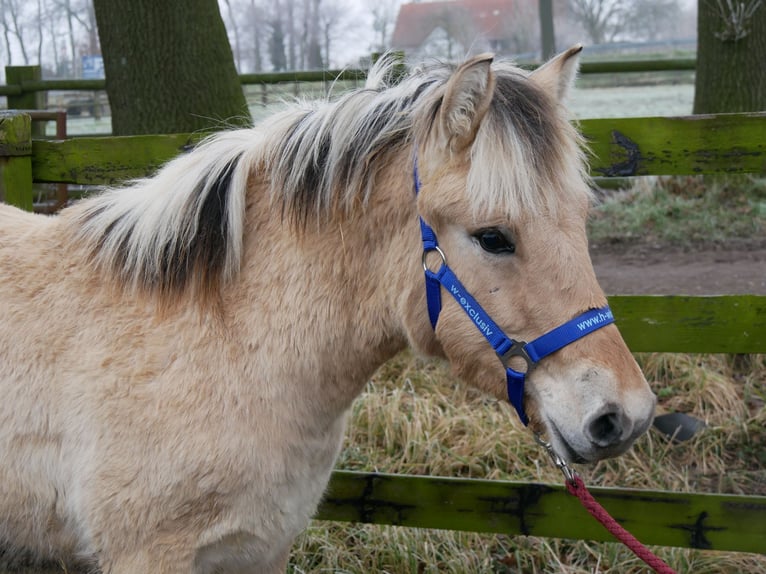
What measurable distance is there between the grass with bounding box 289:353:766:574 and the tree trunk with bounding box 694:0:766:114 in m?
3.88

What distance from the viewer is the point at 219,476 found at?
2215 mm

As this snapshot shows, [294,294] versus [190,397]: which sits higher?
[294,294]

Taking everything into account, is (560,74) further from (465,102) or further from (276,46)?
(276,46)

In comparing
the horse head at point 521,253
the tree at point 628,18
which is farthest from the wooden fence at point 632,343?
the tree at point 628,18

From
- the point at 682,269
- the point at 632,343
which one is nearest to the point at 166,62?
the point at 632,343

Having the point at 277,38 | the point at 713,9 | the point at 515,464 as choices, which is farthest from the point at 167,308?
the point at 277,38

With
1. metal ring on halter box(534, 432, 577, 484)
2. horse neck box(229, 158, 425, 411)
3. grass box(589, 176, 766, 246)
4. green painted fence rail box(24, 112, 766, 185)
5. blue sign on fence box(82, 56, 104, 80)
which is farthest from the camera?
blue sign on fence box(82, 56, 104, 80)

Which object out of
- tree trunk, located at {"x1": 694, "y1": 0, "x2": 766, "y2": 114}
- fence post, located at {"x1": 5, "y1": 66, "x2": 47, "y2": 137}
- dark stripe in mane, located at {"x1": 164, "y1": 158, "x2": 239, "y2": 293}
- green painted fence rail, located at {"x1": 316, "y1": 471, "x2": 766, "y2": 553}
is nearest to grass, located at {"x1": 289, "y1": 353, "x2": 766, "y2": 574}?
green painted fence rail, located at {"x1": 316, "y1": 471, "x2": 766, "y2": 553}

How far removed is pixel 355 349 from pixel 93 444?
0.83 m

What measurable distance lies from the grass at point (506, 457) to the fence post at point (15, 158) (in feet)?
6.80

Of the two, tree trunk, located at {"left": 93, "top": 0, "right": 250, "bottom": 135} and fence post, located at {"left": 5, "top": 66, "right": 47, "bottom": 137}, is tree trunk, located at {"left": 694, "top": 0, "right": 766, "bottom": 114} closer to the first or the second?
tree trunk, located at {"left": 93, "top": 0, "right": 250, "bottom": 135}

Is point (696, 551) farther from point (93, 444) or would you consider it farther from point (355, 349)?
point (93, 444)

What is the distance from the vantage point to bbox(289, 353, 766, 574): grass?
3594 mm

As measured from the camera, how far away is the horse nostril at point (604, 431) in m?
1.92
